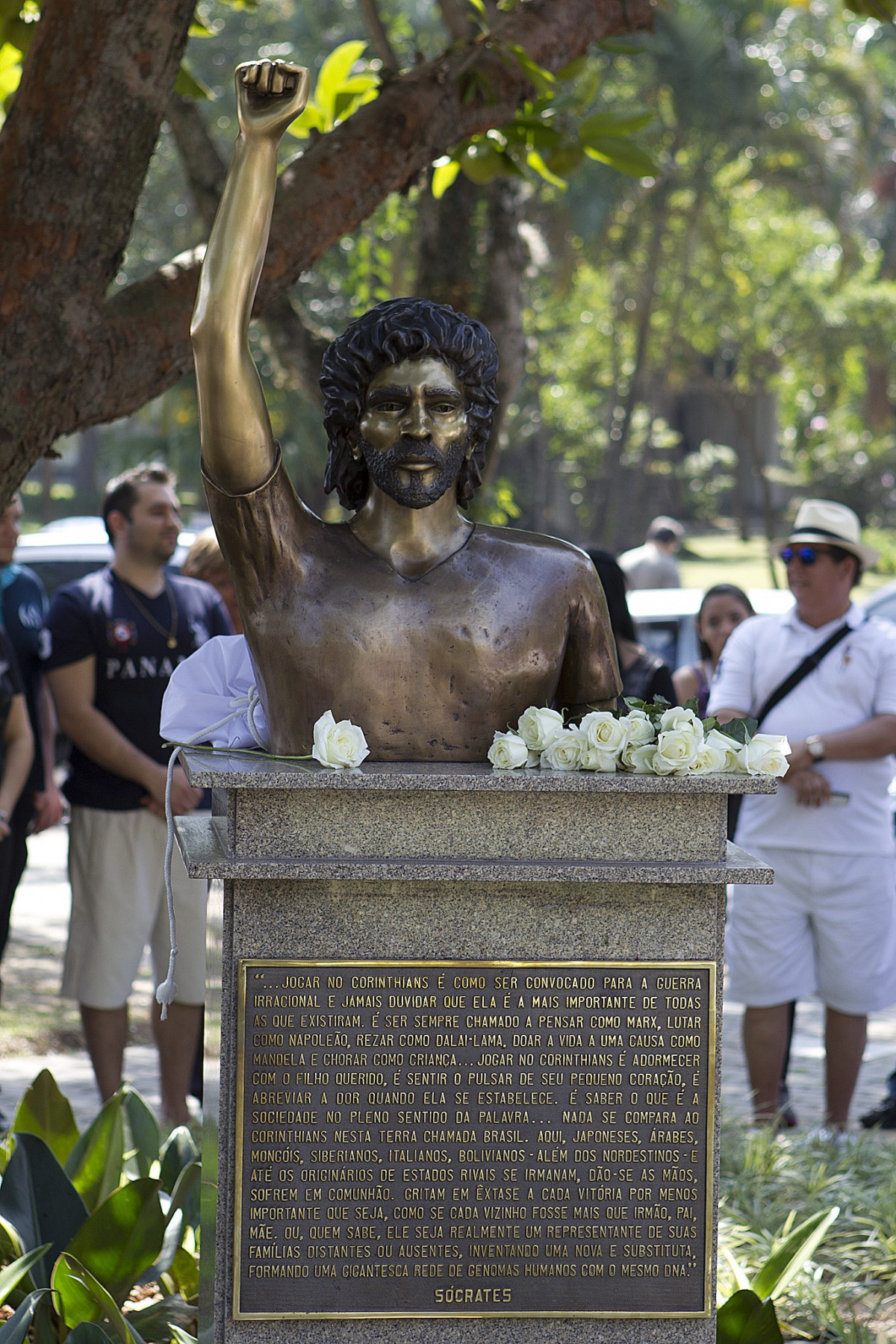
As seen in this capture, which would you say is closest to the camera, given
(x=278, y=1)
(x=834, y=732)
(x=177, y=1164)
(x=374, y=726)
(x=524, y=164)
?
(x=374, y=726)

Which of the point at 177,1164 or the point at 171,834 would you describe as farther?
the point at 177,1164

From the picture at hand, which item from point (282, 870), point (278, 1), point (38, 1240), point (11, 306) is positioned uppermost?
point (278, 1)

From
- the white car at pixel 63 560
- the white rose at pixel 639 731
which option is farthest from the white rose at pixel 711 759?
the white car at pixel 63 560

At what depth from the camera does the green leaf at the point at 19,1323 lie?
2865 mm

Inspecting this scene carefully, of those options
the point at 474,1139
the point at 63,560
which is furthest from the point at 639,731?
the point at 63,560

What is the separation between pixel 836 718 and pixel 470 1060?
2902 mm

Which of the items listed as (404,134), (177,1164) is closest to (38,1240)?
(177,1164)

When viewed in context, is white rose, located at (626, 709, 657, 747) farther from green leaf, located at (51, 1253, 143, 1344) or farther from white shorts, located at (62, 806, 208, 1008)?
white shorts, located at (62, 806, 208, 1008)

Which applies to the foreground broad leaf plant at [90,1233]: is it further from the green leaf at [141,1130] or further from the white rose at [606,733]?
the white rose at [606,733]

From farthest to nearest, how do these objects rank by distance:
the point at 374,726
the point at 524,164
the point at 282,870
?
1. the point at 524,164
2. the point at 374,726
3. the point at 282,870

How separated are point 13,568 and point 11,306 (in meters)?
2.59

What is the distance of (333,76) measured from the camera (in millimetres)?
4164

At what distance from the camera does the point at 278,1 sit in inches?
1161

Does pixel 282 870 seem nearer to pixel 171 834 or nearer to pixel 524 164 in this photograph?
pixel 171 834
